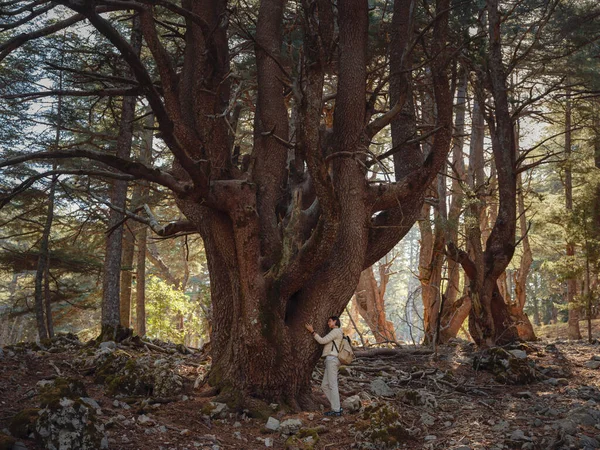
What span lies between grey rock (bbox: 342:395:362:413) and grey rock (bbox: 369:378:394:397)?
2.60ft

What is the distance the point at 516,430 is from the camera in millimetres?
5098

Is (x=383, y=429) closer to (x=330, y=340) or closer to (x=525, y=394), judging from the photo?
(x=330, y=340)

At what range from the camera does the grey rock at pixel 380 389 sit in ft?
23.2

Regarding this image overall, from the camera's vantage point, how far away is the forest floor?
16.1 ft

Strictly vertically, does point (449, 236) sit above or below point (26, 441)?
above

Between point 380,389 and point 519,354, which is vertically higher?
point 519,354

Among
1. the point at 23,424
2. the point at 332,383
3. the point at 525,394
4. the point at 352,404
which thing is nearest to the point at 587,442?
the point at 525,394

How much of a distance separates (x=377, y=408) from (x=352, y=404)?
565mm

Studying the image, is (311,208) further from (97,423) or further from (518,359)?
(518,359)

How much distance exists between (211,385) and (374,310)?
41.9 feet

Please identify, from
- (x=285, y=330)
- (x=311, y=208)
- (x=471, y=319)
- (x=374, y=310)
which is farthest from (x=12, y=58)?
(x=374, y=310)

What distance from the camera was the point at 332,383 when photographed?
6227 millimetres

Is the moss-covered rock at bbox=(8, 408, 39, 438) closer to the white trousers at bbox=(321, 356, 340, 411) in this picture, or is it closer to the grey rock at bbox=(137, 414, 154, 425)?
the grey rock at bbox=(137, 414, 154, 425)

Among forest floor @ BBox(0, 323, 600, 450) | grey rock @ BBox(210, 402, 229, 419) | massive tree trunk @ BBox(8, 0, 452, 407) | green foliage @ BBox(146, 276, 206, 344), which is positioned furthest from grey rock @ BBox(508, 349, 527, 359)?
green foliage @ BBox(146, 276, 206, 344)
